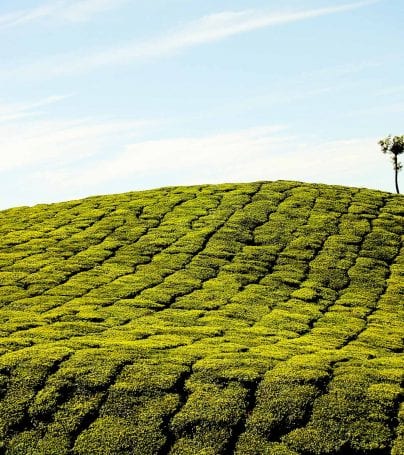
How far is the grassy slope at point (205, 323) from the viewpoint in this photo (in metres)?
15.0

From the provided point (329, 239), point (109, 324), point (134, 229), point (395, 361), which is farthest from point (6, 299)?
point (329, 239)

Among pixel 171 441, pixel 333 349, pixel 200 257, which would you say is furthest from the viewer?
pixel 200 257

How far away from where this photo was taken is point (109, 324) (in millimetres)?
22844

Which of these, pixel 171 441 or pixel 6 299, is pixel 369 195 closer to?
pixel 6 299

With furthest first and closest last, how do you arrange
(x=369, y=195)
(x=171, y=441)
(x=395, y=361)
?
(x=369, y=195), (x=395, y=361), (x=171, y=441)

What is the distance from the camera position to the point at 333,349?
816 inches

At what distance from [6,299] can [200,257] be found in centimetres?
1069

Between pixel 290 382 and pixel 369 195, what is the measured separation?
1259 inches

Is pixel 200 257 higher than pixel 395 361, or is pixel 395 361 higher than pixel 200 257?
pixel 200 257

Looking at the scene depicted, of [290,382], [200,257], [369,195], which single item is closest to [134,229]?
[200,257]

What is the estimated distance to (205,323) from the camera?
931 inches

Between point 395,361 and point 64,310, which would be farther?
point 64,310

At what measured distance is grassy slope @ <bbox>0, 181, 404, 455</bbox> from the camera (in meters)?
15.0

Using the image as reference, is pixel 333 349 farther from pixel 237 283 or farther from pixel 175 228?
pixel 175 228
